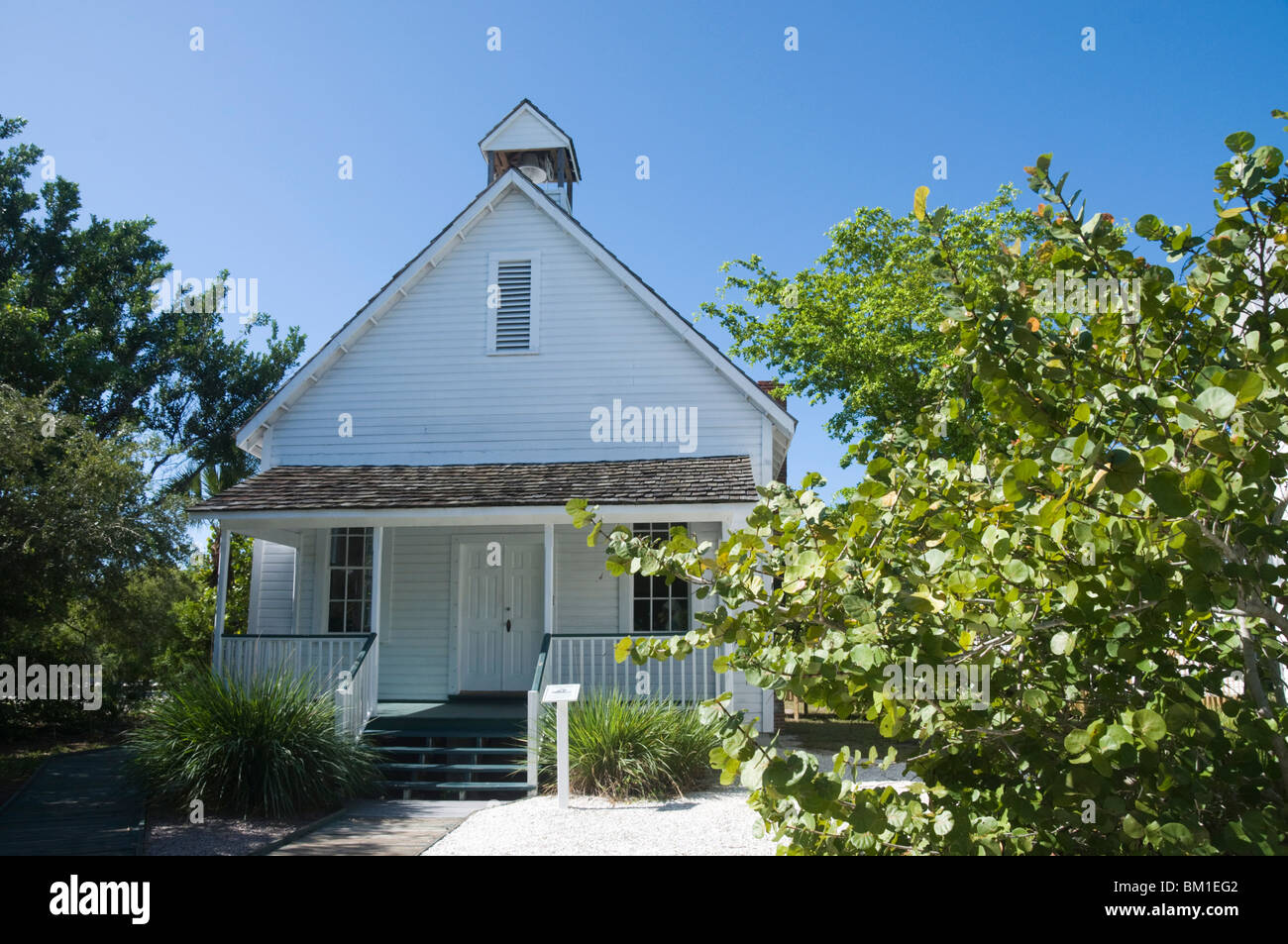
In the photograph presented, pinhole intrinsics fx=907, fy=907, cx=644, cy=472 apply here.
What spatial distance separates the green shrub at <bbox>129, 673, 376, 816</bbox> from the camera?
9.08 m

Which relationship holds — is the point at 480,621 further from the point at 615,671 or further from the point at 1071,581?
the point at 1071,581

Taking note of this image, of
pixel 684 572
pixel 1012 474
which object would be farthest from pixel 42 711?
pixel 1012 474

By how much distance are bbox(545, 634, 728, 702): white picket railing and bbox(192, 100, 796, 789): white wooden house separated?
798mm

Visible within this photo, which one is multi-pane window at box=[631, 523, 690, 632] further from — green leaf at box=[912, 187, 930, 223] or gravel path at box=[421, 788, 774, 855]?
green leaf at box=[912, 187, 930, 223]

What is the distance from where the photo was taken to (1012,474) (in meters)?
2.50

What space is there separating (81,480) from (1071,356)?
14283 millimetres

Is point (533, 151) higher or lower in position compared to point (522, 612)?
higher

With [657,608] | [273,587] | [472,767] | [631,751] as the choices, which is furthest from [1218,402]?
[273,587]

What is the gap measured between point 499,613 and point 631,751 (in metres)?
5.15

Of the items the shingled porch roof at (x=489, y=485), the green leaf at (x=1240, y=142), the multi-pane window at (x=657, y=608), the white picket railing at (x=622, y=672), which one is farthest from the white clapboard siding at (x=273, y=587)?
the green leaf at (x=1240, y=142)

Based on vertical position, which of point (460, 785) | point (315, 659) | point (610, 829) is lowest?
point (460, 785)

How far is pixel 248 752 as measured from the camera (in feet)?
30.2

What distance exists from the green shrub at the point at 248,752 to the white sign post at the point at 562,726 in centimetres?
231
